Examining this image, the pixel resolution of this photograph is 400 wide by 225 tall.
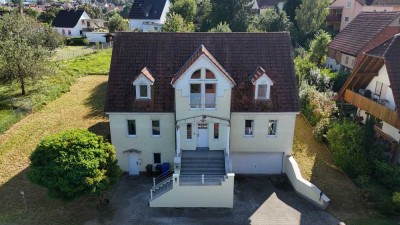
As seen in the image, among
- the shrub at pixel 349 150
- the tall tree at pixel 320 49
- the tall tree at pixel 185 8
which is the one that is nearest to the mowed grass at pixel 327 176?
the shrub at pixel 349 150

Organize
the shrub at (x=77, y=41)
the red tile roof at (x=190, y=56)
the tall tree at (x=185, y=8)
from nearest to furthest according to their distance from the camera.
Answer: the red tile roof at (x=190, y=56) < the tall tree at (x=185, y=8) < the shrub at (x=77, y=41)

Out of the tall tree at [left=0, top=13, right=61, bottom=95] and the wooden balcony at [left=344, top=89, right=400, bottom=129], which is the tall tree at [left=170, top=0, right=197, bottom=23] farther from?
the wooden balcony at [left=344, top=89, right=400, bottom=129]

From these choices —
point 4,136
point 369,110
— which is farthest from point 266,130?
point 4,136

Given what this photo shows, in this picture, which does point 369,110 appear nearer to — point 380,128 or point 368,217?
point 380,128

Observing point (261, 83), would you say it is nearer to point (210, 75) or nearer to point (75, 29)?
point (210, 75)

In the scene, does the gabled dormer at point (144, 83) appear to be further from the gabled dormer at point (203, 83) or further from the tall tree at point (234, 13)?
the tall tree at point (234, 13)

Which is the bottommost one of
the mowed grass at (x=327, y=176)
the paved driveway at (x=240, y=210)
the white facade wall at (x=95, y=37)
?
the paved driveway at (x=240, y=210)
